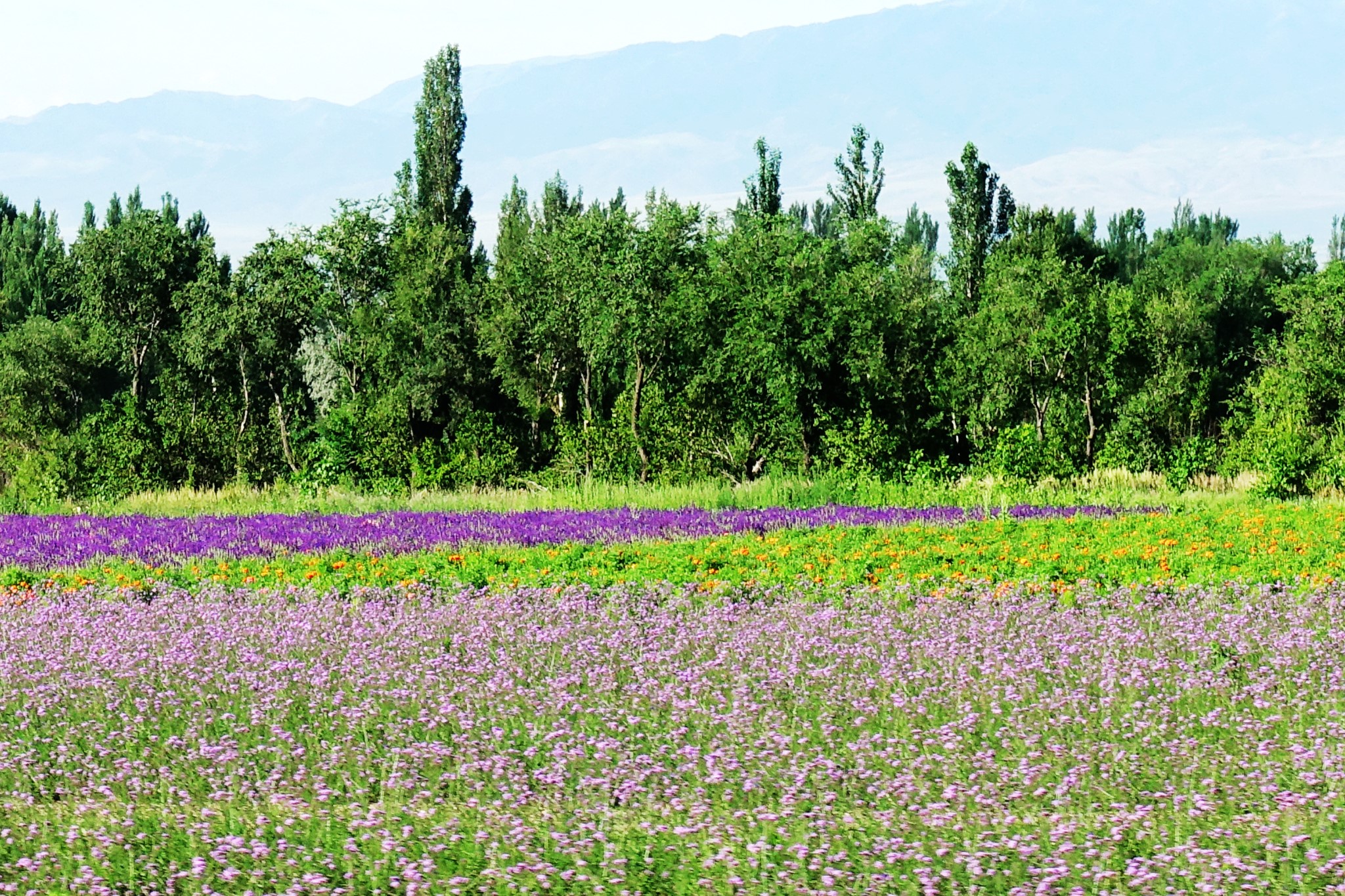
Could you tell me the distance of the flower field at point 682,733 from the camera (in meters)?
4.66

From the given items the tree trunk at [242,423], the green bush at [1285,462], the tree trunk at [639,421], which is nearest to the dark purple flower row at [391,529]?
the green bush at [1285,462]

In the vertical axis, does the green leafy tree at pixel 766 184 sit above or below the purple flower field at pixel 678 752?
above

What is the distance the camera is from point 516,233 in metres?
38.3

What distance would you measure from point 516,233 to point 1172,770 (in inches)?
1342

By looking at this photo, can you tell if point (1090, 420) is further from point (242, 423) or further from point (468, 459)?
point (242, 423)

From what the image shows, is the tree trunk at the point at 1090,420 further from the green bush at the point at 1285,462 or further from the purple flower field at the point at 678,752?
the purple flower field at the point at 678,752

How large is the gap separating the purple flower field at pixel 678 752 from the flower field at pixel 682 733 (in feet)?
0.07

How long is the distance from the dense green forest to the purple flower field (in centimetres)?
1555

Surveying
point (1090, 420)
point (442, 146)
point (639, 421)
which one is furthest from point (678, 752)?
point (442, 146)

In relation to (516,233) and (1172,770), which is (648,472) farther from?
(1172,770)

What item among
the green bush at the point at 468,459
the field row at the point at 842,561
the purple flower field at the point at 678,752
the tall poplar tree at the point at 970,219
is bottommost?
the purple flower field at the point at 678,752

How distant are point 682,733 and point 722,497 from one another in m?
14.7

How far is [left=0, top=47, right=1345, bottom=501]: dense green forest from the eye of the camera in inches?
963

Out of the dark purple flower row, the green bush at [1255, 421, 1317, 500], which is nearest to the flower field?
the dark purple flower row
